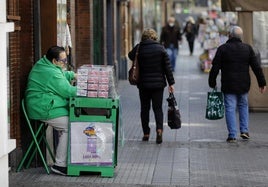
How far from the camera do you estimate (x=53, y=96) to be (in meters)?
10.3

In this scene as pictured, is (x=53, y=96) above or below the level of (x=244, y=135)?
above

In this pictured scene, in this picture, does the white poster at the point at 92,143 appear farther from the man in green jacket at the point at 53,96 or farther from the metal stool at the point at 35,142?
the metal stool at the point at 35,142

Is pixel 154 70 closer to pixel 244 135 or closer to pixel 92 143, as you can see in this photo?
pixel 244 135

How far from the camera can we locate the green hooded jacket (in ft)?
33.6

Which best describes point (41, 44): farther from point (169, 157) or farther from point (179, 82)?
point (179, 82)

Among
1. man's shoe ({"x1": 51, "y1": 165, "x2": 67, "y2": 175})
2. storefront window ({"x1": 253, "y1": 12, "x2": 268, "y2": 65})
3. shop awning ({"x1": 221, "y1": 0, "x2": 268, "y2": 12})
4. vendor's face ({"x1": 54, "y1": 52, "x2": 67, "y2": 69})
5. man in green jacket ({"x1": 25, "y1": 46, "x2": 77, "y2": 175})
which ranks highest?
shop awning ({"x1": 221, "y1": 0, "x2": 268, "y2": 12})

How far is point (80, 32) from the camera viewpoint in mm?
17703

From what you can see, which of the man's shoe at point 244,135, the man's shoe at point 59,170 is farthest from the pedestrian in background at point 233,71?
the man's shoe at point 59,170

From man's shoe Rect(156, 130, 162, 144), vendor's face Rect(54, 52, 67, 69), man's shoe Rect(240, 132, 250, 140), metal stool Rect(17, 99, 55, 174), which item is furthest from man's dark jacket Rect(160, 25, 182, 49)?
vendor's face Rect(54, 52, 67, 69)

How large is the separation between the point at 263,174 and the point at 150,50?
3151 mm

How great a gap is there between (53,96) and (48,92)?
8 centimetres

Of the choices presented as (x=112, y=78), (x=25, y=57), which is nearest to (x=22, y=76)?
(x=25, y=57)

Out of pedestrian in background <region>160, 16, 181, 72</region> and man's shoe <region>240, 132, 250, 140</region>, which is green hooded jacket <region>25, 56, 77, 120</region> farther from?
pedestrian in background <region>160, 16, 181, 72</region>

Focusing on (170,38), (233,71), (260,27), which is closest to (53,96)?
(233,71)
